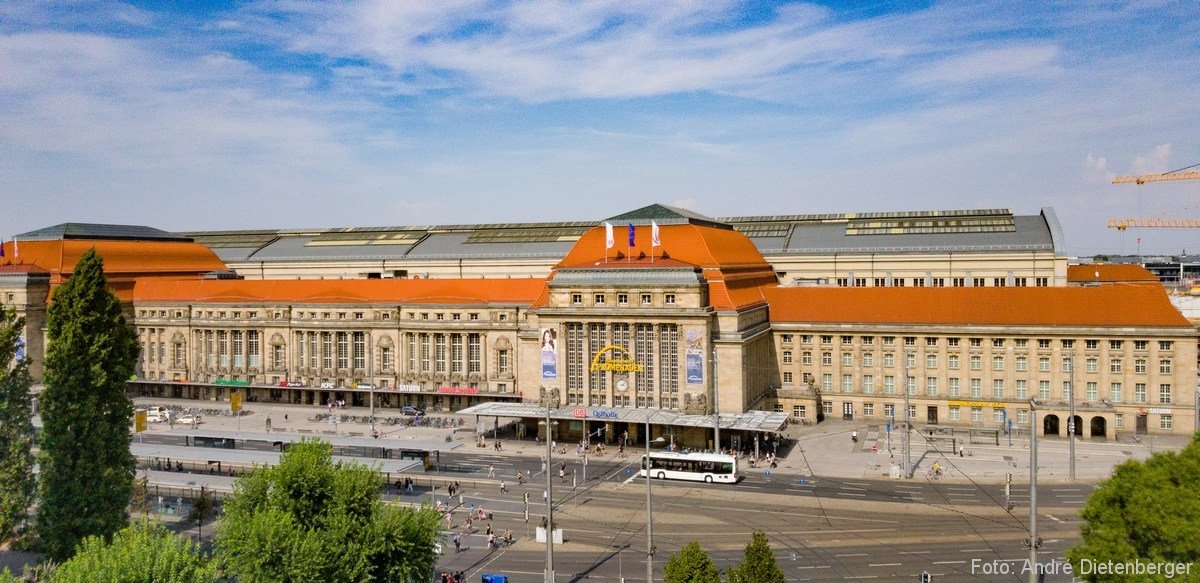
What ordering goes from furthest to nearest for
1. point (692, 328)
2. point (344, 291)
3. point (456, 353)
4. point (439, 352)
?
point (344, 291)
point (439, 352)
point (456, 353)
point (692, 328)

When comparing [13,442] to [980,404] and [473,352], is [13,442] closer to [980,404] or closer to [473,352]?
[473,352]

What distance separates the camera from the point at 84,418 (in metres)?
58.9

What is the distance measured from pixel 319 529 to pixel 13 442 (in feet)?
93.2

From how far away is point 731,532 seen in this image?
66312 mm

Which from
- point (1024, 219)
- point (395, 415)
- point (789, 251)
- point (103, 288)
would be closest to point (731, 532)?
point (103, 288)

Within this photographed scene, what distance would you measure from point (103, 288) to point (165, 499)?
2505cm

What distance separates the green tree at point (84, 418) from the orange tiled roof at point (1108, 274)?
163m

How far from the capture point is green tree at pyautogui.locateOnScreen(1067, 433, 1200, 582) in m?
40.0

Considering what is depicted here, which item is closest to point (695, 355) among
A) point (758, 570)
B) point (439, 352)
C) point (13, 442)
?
point (439, 352)

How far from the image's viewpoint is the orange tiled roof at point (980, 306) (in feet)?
347

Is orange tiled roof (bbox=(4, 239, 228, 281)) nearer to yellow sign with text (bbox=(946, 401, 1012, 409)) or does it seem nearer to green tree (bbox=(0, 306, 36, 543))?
green tree (bbox=(0, 306, 36, 543))

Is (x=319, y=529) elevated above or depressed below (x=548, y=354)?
below

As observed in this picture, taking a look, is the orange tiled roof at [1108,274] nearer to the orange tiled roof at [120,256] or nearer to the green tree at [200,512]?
the green tree at [200,512]

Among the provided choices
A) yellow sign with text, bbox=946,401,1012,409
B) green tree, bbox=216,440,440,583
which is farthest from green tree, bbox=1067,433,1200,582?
yellow sign with text, bbox=946,401,1012,409
